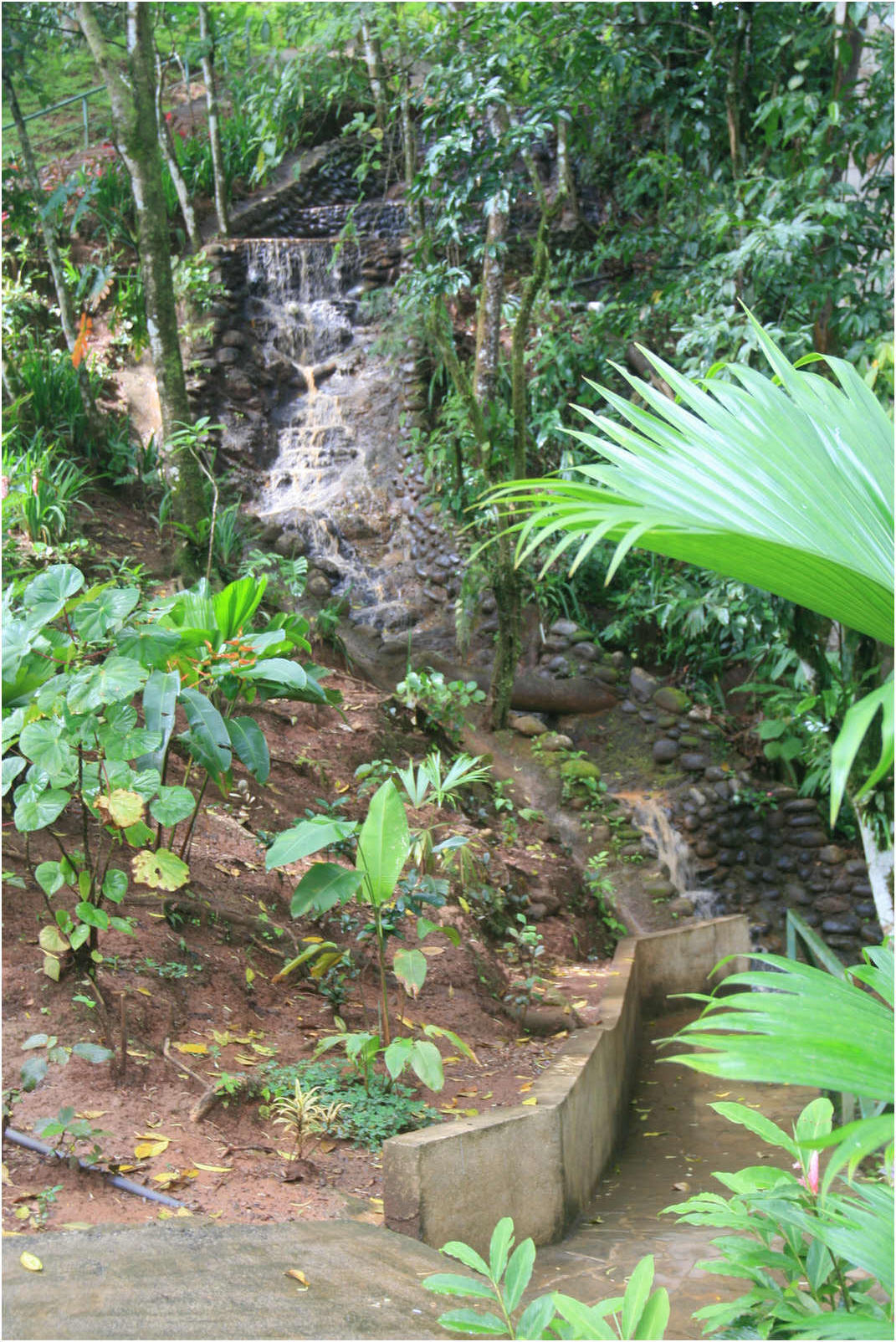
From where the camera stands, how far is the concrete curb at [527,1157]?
8.70 ft

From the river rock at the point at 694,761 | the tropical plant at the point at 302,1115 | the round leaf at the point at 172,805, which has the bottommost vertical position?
the river rock at the point at 694,761

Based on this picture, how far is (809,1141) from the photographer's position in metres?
0.78

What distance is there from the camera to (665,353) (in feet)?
27.2

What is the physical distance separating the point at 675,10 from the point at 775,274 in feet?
6.52

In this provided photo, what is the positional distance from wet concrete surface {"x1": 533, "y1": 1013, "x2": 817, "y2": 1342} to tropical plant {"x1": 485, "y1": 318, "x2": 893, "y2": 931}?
181 cm

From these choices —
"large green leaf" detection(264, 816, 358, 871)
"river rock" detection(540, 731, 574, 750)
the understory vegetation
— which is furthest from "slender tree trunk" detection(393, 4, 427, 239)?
"large green leaf" detection(264, 816, 358, 871)

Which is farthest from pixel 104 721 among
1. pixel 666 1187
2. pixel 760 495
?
pixel 666 1187

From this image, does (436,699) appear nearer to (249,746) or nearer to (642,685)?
(642,685)

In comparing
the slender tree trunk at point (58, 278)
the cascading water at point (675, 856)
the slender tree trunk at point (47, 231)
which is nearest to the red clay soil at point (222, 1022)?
the cascading water at point (675, 856)

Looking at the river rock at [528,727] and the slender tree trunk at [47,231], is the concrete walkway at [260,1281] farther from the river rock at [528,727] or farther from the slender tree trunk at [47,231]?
the slender tree trunk at [47,231]

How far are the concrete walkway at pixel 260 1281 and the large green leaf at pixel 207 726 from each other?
126 cm

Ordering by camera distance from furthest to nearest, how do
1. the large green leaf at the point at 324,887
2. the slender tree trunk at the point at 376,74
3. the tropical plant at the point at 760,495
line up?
the slender tree trunk at the point at 376,74 → the large green leaf at the point at 324,887 → the tropical plant at the point at 760,495

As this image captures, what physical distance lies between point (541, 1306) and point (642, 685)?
7980mm

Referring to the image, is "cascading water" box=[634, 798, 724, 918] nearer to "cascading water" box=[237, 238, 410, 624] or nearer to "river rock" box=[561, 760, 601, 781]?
"river rock" box=[561, 760, 601, 781]
